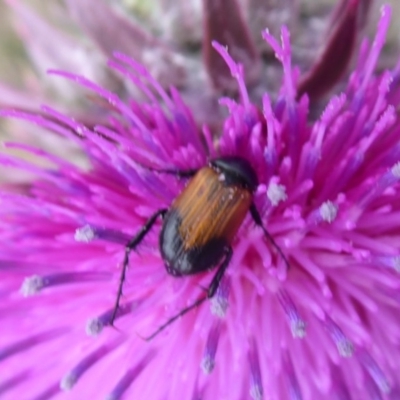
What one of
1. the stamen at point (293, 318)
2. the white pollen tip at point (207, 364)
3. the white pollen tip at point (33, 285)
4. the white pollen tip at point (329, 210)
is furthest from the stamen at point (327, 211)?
the white pollen tip at point (33, 285)

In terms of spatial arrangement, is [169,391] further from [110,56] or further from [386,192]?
[110,56]

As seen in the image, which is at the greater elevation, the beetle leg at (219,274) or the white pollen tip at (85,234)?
the beetle leg at (219,274)

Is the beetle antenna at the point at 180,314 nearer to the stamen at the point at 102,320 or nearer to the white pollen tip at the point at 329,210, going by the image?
the stamen at the point at 102,320

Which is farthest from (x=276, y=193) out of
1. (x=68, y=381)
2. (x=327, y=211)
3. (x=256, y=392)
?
(x=68, y=381)

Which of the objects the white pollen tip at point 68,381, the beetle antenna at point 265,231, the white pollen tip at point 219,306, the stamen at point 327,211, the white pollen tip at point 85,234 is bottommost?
the white pollen tip at point 68,381

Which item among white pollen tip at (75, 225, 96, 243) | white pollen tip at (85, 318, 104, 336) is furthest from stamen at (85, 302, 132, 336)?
white pollen tip at (75, 225, 96, 243)

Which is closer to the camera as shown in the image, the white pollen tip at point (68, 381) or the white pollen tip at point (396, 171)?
the white pollen tip at point (396, 171)

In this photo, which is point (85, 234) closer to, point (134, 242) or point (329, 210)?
point (134, 242)

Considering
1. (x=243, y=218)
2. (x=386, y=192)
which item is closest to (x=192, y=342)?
(x=243, y=218)
